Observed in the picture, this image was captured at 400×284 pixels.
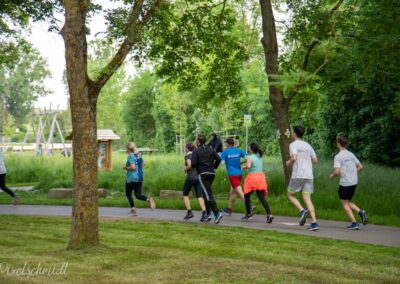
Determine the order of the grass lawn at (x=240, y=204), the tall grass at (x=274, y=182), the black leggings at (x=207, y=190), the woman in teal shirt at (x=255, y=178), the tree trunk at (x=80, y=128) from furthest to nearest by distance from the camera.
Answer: the tall grass at (x=274, y=182) → the grass lawn at (x=240, y=204) → the woman in teal shirt at (x=255, y=178) → the black leggings at (x=207, y=190) → the tree trunk at (x=80, y=128)

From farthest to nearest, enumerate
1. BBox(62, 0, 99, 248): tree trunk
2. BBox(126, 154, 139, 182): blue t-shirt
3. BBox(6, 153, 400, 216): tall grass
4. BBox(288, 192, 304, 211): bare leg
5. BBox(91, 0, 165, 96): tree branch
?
BBox(6, 153, 400, 216): tall grass → BBox(126, 154, 139, 182): blue t-shirt → BBox(288, 192, 304, 211): bare leg → BBox(91, 0, 165, 96): tree branch → BBox(62, 0, 99, 248): tree trunk

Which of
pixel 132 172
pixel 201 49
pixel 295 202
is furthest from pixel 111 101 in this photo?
pixel 295 202

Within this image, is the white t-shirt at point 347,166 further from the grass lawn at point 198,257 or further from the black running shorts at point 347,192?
the grass lawn at point 198,257

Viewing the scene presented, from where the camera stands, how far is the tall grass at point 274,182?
16.7 metres

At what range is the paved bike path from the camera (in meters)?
11.8

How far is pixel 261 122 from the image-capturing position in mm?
42656

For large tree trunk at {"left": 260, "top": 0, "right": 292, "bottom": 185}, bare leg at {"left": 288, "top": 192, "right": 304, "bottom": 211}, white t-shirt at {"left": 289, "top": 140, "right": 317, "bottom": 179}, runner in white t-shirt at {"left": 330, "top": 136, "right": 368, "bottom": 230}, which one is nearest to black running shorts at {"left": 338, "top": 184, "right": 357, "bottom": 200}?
runner in white t-shirt at {"left": 330, "top": 136, "right": 368, "bottom": 230}

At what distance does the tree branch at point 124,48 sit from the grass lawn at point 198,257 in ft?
7.77

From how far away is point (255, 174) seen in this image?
47.6 feet

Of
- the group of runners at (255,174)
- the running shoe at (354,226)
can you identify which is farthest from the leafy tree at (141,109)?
the running shoe at (354,226)

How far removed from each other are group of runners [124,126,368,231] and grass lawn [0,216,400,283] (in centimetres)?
130

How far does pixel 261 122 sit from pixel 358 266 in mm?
34061

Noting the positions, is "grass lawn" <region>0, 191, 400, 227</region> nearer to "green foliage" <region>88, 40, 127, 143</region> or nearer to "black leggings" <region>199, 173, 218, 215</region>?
"black leggings" <region>199, 173, 218, 215</region>

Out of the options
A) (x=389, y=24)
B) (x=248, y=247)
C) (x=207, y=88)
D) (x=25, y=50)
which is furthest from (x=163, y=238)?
(x=25, y=50)
